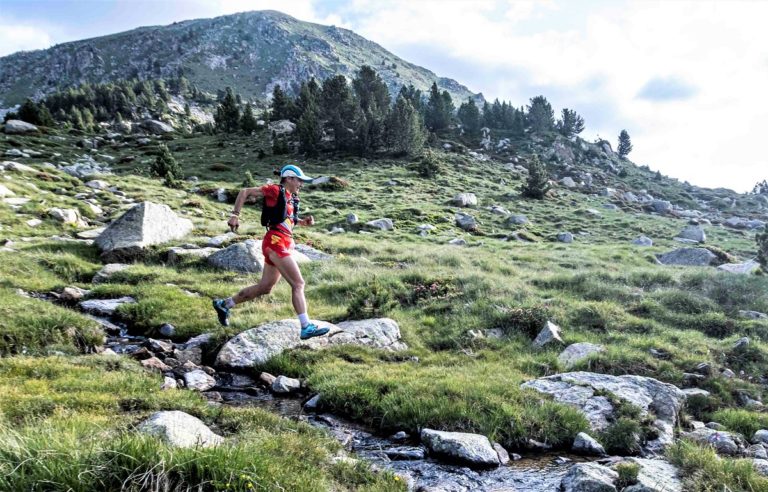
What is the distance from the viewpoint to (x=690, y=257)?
79.0ft

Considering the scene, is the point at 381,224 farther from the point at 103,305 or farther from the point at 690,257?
the point at 103,305

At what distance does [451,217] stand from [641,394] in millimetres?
28973

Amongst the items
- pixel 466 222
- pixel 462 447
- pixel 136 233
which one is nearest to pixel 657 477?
pixel 462 447

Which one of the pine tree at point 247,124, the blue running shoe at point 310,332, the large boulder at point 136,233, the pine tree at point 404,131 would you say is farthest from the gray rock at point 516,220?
the pine tree at point 247,124

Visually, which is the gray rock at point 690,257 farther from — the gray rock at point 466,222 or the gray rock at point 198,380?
the gray rock at point 198,380

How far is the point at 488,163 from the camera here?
68688mm

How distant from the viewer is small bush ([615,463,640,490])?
4820 millimetres

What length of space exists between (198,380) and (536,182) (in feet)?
160

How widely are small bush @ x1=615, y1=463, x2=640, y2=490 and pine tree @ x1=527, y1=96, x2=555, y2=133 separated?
9737 cm

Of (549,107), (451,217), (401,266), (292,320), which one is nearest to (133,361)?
(292,320)

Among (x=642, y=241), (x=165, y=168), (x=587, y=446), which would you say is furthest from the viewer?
(x=165, y=168)

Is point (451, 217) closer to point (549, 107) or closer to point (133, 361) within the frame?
point (133, 361)

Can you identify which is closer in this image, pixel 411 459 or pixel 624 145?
pixel 411 459

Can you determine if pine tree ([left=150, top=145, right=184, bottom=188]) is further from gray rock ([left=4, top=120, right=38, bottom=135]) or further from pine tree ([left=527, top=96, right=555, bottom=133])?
pine tree ([left=527, top=96, right=555, bottom=133])
